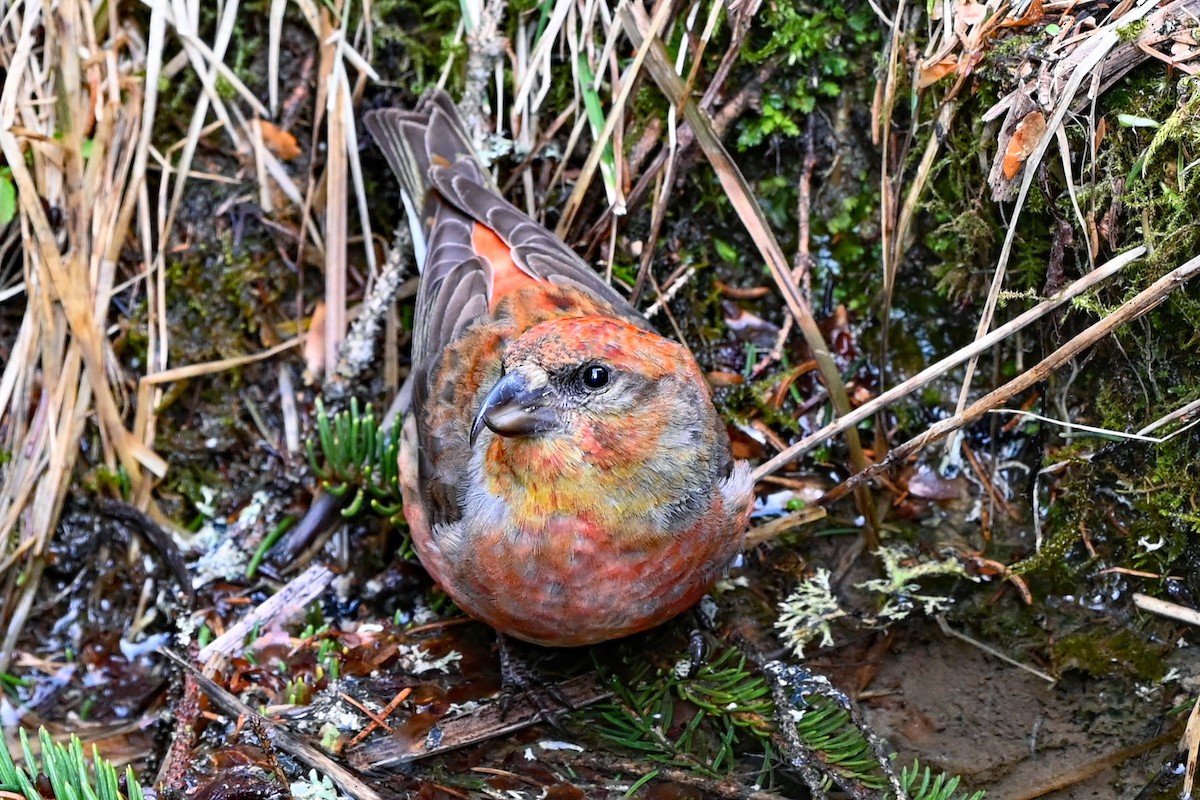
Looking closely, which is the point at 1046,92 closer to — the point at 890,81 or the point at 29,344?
the point at 890,81

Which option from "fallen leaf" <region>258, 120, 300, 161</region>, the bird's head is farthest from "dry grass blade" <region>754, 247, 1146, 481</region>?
"fallen leaf" <region>258, 120, 300, 161</region>

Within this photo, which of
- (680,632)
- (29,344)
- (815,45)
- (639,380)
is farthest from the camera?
(29,344)

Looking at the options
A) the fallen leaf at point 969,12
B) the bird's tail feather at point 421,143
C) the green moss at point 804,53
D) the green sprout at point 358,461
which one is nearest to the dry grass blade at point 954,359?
the fallen leaf at point 969,12

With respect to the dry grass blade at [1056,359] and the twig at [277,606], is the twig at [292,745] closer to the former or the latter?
the twig at [277,606]

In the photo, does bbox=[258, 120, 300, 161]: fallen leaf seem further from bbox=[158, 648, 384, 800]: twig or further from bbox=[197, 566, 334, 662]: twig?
bbox=[158, 648, 384, 800]: twig

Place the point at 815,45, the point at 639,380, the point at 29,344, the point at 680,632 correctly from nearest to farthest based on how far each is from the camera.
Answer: the point at 639,380, the point at 680,632, the point at 815,45, the point at 29,344

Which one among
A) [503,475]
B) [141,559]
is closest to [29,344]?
[141,559]
